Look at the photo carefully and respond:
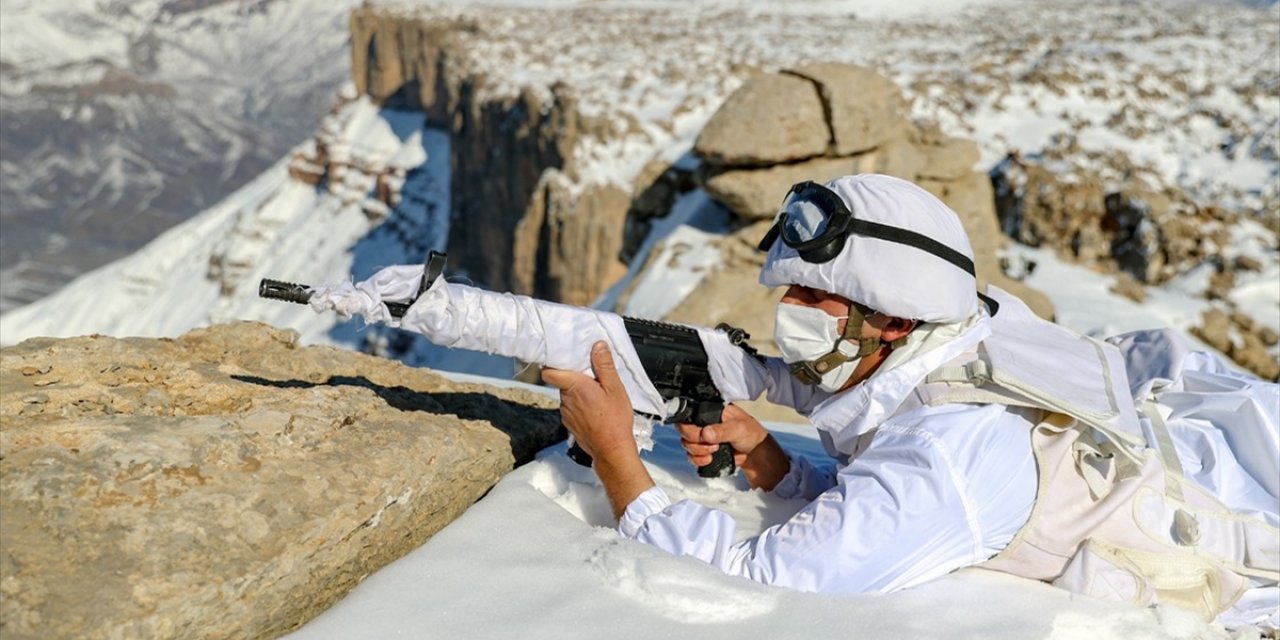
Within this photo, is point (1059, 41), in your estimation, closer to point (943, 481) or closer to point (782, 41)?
point (782, 41)

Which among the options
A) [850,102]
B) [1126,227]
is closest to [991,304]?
[850,102]

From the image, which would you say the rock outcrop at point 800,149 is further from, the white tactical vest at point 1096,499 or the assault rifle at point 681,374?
the white tactical vest at point 1096,499

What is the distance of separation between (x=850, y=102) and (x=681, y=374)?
737 cm

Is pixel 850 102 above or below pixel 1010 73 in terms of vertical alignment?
above

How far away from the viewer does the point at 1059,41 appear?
64.6 ft

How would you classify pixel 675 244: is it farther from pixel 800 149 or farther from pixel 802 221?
pixel 802 221

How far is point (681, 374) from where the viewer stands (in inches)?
93.2

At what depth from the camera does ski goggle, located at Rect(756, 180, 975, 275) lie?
194 cm

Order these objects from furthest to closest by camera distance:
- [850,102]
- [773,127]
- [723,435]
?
[850,102]
[773,127]
[723,435]

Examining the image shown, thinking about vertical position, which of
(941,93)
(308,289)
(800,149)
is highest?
(308,289)

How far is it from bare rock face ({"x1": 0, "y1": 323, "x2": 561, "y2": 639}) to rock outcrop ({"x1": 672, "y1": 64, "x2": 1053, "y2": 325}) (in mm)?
6236

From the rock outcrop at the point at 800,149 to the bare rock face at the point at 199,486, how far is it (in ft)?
20.5

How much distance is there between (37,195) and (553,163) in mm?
146761

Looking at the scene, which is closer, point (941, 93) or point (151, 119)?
point (941, 93)
